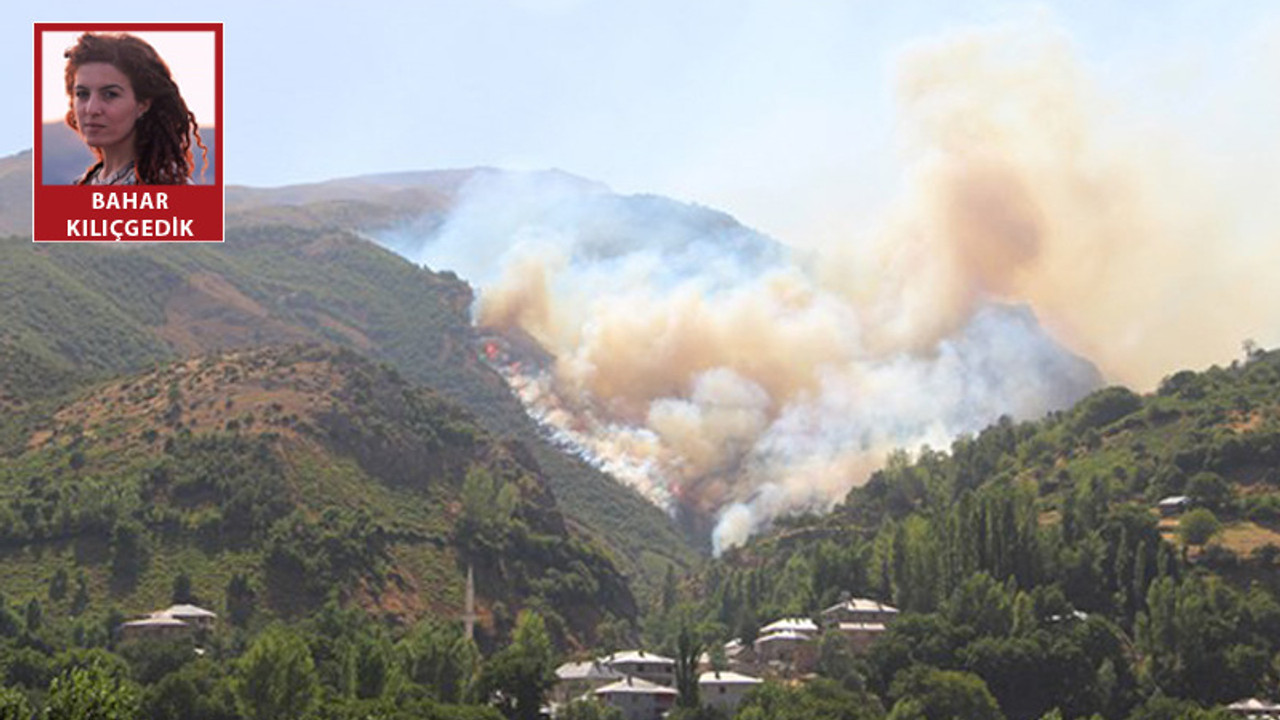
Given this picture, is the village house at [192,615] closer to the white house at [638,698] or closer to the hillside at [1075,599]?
the white house at [638,698]

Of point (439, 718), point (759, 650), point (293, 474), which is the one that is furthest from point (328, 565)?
point (439, 718)

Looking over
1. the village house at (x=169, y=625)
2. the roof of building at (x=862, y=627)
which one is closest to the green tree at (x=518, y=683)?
the village house at (x=169, y=625)

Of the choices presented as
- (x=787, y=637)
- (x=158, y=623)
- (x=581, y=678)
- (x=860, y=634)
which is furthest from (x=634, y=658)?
(x=158, y=623)

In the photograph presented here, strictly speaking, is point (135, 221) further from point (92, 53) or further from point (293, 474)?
point (293, 474)

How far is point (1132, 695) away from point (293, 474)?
8218cm

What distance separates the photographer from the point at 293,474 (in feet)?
655

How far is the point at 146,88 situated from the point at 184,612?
116 m

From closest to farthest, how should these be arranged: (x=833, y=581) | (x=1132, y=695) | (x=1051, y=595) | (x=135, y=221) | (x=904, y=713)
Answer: (x=135, y=221) → (x=904, y=713) → (x=1132, y=695) → (x=1051, y=595) → (x=833, y=581)

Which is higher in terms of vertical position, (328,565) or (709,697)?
(328,565)

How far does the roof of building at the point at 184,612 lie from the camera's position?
534 ft

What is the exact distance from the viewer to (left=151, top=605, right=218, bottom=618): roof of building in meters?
163

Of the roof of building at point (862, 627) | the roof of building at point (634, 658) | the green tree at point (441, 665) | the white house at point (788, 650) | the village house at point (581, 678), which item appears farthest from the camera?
the roof of building at point (862, 627)

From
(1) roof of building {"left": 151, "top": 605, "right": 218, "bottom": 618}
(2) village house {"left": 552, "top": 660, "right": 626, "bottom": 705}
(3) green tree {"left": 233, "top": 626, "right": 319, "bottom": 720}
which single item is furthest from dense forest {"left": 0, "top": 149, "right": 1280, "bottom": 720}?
(2) village house {"left": 552, "top": 660, "right": 626, "bottom": 705}

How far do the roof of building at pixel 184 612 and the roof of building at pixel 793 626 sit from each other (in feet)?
158
